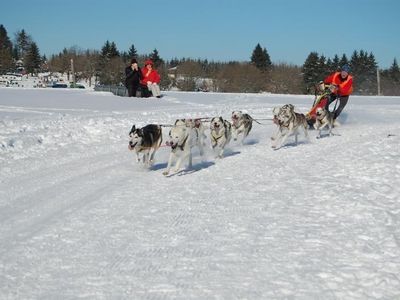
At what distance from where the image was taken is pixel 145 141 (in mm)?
8727

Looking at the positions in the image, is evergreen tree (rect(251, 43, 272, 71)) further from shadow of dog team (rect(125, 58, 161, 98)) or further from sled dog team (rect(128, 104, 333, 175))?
sled dog team (rect(128, 104, 333, 175))

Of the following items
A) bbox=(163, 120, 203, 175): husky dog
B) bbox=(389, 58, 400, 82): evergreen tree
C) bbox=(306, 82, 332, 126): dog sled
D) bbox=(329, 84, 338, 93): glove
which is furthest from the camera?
bbox=(389, 58, 400, 82): evergreen tree

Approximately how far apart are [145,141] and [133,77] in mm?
14957

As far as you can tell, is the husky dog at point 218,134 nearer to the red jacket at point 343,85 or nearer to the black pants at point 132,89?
the red jacket at point 343,85

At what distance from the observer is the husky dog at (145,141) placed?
8.63 m

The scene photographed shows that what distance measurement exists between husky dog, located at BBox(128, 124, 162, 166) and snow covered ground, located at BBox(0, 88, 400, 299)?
28cm

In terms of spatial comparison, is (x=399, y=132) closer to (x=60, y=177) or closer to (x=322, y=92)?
(x=322, y=92)

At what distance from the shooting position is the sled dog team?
8516 millimetres

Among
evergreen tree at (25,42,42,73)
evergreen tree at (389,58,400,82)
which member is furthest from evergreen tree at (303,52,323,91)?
Result: evergreen tree at (25,42,42,73)

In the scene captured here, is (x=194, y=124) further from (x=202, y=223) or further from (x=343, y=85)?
(x=343, y=85)

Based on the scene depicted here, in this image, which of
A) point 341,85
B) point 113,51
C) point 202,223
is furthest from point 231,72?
point 202,223

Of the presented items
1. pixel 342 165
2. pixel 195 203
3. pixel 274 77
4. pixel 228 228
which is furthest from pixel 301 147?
pixel 274 77

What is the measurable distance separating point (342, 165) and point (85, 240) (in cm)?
510

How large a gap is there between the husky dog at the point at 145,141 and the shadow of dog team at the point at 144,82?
14.3 metres
